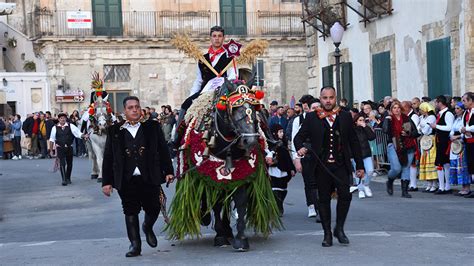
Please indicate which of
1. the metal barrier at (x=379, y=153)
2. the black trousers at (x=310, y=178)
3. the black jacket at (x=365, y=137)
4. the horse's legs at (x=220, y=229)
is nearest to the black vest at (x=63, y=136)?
the metal barrier at (x=379, y=153)

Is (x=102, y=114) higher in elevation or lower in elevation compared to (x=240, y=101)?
lower

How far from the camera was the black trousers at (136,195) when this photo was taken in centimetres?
966

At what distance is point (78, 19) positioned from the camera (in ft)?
137

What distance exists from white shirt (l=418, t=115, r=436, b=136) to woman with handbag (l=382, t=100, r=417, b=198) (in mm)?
742

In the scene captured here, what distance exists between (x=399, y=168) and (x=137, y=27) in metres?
28.8

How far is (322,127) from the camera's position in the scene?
33.1 feet

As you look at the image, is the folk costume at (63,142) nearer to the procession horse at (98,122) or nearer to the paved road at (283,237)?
the procession horse at (98,122)

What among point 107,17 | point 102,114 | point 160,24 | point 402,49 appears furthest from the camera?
point 160,24

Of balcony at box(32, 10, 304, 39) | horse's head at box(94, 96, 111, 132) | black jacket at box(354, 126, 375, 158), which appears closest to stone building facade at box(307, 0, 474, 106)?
A: black jacket at box(354, 126, 375, 158)

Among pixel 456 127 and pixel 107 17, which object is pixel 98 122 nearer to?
pixel 456 127

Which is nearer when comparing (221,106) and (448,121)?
(221,106)

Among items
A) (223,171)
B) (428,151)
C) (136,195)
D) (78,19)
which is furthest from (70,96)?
(136,195)

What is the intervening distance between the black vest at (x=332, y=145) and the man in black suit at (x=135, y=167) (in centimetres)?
176

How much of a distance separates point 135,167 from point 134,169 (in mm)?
25
